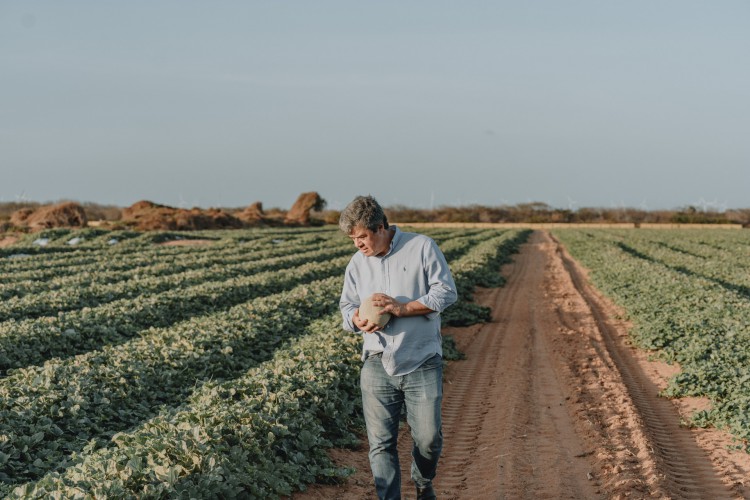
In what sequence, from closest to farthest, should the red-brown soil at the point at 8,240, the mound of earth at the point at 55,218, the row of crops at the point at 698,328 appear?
the row of crops at the point at 698,328
the red-brown soil at the point at 8,240
the mound of earth at the point at 55,218

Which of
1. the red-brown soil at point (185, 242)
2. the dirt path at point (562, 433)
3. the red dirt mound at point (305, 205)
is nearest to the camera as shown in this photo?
the dirt path at point (562, 433)

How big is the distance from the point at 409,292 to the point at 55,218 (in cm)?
4949

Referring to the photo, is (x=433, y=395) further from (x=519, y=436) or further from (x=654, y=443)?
(x=654, y=443)

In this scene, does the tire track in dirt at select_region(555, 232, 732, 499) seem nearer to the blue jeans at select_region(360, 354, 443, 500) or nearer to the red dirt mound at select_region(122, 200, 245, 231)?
the blue jeans at select_region(360, 354, 443, 500)

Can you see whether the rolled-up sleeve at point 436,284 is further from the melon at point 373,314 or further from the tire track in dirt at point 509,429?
the tire track in dirt at point 509,429

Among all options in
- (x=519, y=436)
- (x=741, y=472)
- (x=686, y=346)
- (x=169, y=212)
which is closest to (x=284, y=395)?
(x=519, y=436)

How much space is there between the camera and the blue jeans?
488 cm

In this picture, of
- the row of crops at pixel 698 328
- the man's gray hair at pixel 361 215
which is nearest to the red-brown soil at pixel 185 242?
the row of crops at pixel 698 328

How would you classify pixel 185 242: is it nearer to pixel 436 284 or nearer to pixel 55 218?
pixel 55 218

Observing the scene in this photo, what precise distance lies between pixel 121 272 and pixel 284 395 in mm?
17190

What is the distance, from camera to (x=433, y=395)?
486cm

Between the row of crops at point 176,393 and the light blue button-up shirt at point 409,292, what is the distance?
173cm

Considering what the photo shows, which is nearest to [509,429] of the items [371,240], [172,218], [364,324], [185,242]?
[364,324]

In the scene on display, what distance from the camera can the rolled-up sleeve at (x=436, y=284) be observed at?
15.7 ft
